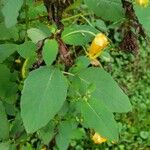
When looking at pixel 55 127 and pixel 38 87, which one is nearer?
pixel 38 87

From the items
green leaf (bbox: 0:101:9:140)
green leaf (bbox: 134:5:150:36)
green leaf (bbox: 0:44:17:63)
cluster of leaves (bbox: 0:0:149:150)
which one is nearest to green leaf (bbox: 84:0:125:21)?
cluster of leaves (bbox: 0:0:149:150)

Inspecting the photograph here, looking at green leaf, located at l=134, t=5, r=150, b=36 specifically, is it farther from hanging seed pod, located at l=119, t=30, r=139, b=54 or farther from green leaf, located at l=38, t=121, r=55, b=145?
green leaf, located at l=38, t=121, r=55, b=145

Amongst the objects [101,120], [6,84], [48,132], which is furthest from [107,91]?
[6,84]

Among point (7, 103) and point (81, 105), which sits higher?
point (81, 105)

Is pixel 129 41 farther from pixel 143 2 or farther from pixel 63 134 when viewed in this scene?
pixel 63 134

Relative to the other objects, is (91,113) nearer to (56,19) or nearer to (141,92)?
(56,19)

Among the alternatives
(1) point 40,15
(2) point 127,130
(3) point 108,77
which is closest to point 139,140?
(2) point 127,130
